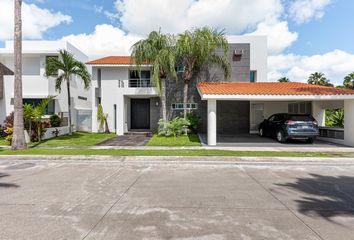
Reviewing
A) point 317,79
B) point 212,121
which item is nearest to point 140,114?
point 212,121

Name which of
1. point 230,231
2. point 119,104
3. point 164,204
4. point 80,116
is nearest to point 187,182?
point 164,204

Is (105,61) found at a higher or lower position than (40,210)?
higher

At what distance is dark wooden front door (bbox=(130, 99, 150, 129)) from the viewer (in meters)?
21.1

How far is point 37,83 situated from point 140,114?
873 cm

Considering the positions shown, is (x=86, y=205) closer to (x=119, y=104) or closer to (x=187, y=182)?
(x=187, y=182)

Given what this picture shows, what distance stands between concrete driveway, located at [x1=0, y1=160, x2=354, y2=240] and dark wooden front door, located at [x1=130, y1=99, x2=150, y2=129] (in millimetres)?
12966

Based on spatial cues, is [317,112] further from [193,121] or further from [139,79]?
[139,79]

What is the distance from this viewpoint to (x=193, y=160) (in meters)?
9.81

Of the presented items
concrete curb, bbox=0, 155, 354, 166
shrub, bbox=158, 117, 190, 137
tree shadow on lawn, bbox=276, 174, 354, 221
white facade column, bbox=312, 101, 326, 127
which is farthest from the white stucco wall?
tree shadow on lawn, bbox=276, 174, 354, 221

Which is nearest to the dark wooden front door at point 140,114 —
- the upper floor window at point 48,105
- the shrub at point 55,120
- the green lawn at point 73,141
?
the green lawn at point 73,141

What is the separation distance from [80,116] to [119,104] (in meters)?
6.00

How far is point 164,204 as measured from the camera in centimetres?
487

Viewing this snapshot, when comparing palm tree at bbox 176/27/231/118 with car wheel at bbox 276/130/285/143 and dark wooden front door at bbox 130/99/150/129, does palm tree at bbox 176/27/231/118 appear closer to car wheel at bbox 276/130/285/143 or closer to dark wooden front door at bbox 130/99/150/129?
dark wooden front door at bbox 130/99/150/129

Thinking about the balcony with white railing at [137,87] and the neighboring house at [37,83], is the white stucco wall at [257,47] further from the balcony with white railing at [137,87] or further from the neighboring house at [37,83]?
the neighboring house at [37,83]
